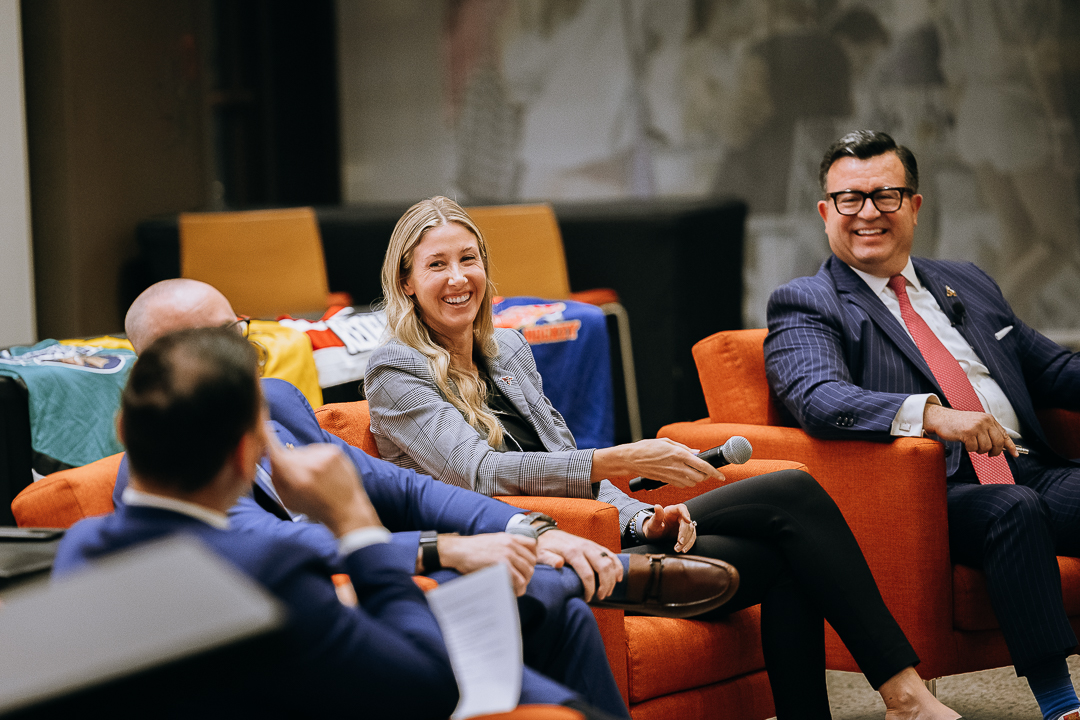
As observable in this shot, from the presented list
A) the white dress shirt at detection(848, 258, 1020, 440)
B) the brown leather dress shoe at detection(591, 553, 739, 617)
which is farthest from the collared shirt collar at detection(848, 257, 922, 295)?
the brown leather dress shoe at detection(591, 553, 739, 617)

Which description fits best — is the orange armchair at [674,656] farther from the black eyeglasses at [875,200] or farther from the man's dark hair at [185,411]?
the black eyeglasses at [875,200]

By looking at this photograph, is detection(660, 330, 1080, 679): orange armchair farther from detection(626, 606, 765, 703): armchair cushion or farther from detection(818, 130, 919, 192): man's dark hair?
detection(818, 130, 919, 192): man's dark hair

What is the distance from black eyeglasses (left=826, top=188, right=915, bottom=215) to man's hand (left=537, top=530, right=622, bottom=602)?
4.33 feet

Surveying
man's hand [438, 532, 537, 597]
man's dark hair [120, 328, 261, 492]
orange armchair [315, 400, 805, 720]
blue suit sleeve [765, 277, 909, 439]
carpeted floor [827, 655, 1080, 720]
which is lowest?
carpeted floor [827, 655, 1080, 720]

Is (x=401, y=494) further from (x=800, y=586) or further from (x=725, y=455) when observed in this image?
(x=800, y=586)

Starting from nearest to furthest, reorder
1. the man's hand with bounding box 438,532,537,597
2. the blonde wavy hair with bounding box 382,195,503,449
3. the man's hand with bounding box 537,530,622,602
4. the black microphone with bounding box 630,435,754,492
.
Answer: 1. the man's hand with bounding box 438,532,537,597
2. the man's hand with bounding box 537,530,622,602
3. the black microphone with bounding box 630,435,754,492
4. the blonde wavy hair with bounding box 382,195,503,449

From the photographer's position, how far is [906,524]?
2195mm

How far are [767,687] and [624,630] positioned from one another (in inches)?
14.7

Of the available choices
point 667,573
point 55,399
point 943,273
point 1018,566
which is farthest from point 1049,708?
point 55,399

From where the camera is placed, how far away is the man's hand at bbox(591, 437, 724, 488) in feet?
6.48

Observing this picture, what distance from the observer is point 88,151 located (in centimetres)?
467

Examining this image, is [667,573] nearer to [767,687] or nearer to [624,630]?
[624,630]

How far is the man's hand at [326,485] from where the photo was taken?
116 centimetres

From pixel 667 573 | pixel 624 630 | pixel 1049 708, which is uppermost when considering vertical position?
pixel 667 573
